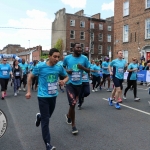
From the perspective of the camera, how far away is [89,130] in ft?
18.6

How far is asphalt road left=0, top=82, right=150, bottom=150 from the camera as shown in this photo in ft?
15.2

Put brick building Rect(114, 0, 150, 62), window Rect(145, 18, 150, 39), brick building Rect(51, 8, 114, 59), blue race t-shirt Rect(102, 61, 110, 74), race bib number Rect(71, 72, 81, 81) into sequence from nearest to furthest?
race bib number Rect(71, 72, 81, 81)
blue race t-shirt Rect(102, 61, 110, 74)
window Rect(145, 18, 150, 39)
brick building Rect(114, 0, 150, 62)
brick building Rect(51, 8, 114, 59)

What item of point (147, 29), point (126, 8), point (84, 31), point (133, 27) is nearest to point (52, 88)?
point (147, 29)

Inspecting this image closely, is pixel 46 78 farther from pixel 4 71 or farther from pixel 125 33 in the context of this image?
pixel 125 33

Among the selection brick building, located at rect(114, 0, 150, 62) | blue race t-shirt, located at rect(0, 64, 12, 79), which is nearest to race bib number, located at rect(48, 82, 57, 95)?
blue race t-shirt, located at rect(0, 64, 12, 79)

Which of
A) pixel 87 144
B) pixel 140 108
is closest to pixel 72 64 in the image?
pixel 87 144

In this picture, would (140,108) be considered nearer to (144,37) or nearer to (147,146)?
(147,146)

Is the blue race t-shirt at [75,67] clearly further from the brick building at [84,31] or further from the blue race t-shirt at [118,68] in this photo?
the brick building at [84,31]

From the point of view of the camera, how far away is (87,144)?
4664 mm

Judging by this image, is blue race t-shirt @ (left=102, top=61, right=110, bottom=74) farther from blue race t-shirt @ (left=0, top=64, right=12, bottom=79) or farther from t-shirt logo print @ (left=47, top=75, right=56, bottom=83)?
t-shirt logo print @ (left=47, top=75, right=56, bottom=83)

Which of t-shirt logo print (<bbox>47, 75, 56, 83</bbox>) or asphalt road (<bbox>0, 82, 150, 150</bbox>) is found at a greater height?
t-shirt logo print (<bbox>47, 75, 56, 83</bbox>)

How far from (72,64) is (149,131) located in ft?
7.64

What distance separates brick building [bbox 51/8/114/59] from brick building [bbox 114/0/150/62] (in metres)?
19.4

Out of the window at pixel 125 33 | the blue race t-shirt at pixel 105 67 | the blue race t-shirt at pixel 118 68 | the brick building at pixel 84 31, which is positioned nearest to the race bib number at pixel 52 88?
the blue race t-shirt at pixel 118 68
